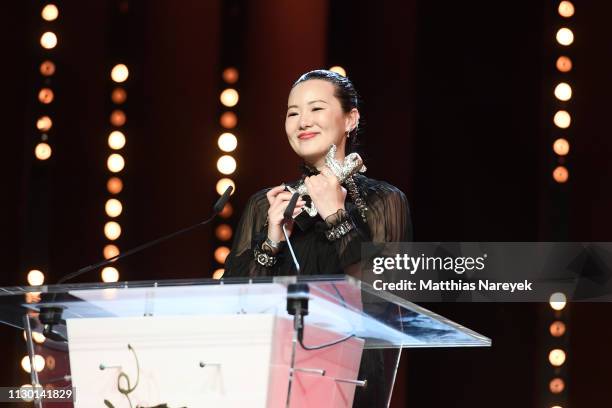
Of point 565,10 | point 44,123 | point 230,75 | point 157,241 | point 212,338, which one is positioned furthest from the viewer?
point 230,75

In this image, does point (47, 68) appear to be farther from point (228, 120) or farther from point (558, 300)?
point (558, 300)

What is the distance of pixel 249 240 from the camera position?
7.38 feet

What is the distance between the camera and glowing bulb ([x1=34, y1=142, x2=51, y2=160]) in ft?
10.2

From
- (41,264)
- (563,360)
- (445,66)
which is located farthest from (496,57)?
(41,264)

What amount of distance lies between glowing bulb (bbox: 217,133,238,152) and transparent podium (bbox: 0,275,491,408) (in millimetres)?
1689

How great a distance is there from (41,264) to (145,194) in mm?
389

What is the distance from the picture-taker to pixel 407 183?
3082 mm

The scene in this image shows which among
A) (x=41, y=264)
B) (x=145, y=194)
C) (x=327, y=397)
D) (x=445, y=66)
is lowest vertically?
(x=327, y=397)

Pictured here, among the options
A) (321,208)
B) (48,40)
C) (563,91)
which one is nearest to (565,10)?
(563,91)

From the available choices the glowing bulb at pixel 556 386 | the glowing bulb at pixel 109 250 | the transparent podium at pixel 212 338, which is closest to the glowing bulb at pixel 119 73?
the glowing bulb at pixel 109 250

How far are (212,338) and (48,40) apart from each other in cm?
207

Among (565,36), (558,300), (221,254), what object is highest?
(565,36)

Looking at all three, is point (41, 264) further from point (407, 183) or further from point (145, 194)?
point (407, 183)

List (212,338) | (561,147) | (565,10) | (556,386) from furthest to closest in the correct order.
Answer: (565,10), (561,147), (556,386), (212,338)
